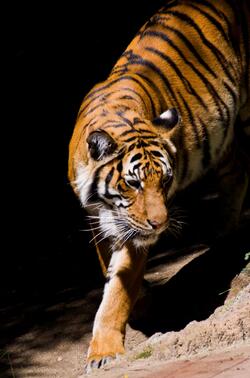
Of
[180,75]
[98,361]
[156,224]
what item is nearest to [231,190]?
[180,75]

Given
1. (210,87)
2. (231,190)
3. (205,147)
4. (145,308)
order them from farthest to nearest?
(231,190) → (210,87) → (205,147) → (145,308)

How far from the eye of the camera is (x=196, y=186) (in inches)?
299

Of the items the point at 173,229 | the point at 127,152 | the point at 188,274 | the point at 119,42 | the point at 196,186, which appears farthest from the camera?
the point at 119,42

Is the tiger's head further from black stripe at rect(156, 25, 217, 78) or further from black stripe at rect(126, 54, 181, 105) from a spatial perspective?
black stripe at rect(156, 25, 217, 78)

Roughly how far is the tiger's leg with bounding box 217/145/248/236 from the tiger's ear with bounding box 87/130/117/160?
5.80ft

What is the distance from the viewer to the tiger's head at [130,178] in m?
4.39

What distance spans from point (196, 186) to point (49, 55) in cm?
226

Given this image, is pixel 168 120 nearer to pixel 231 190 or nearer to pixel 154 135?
pixel 154 135

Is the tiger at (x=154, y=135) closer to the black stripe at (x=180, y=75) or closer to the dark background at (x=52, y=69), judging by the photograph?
the black stripe at (x=180, y=75)

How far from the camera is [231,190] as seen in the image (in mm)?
6199

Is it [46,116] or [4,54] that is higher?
[4,54]

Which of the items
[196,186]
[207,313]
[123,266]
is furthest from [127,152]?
[196,186]

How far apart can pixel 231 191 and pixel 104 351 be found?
2.06m

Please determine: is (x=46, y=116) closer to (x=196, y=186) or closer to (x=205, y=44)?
(x=196, y=186)
